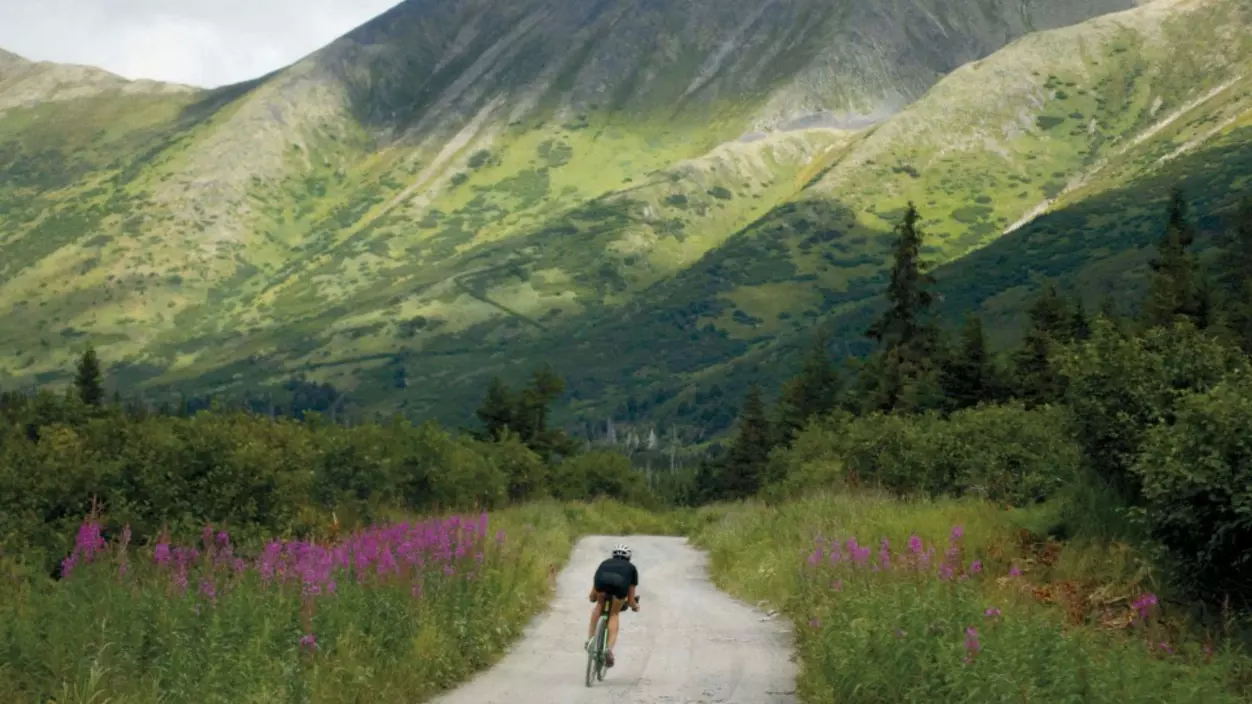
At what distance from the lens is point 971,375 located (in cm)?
6284

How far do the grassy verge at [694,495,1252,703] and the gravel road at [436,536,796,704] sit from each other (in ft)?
2.10

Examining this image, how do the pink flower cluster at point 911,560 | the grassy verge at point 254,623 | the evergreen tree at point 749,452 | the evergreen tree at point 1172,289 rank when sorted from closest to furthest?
the grassy verge at point 254,623
the pink flower cluster at point 911,560
the evergreen tree at point 1172,289
the evergreen tree at point 749,452

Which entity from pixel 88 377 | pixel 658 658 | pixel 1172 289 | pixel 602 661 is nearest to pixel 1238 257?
pixel 1172 289

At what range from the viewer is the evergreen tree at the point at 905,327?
6756 cm

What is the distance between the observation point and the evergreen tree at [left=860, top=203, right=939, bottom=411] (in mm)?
67562

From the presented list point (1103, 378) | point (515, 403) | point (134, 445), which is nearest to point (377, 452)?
point (134, 445)

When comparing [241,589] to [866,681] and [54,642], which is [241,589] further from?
[866,681]

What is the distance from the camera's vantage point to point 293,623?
12.1m

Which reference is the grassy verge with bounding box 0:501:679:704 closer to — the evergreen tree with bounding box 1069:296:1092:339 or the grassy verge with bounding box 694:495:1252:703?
the grassy verge with bounding box 694:495:1252:703

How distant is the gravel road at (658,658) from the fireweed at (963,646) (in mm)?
770

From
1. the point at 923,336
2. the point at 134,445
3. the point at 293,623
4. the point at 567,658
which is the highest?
the point at 923,336

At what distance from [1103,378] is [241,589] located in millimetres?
13037

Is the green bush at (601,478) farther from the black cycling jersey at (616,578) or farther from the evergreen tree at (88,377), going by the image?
the black cycling jersey at (616,578)

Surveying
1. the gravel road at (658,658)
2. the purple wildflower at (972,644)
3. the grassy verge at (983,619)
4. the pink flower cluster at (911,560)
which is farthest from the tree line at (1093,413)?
the gravel road at (658,658)
